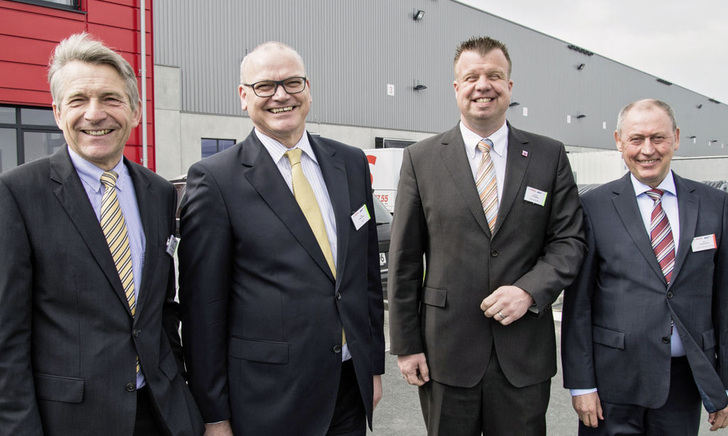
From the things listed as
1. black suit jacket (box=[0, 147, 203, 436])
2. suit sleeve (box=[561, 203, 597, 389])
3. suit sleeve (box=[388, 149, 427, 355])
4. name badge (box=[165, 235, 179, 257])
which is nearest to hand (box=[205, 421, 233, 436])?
black suit jacket (box=[0, 147, 203, 436])

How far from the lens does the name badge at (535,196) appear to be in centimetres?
233

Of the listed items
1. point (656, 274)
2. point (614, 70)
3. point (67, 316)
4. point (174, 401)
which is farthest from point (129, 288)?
point (614, 70)

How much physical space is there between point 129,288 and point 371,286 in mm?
1048

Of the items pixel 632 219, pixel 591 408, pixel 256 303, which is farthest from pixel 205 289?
pixel 632 219

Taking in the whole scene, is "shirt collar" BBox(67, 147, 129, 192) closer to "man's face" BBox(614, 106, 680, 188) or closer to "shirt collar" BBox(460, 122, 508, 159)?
"shirt collar" BBox(460, 122, 508, 159)

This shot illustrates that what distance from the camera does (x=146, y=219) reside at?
1.89 metres

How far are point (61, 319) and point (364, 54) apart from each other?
24.3 m

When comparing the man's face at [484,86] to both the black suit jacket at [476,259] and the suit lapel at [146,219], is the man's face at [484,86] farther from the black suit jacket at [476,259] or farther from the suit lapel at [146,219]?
the suit lapel at [146,219]

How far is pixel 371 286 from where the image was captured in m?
2.39

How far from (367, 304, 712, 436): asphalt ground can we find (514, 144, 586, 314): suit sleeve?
Result: 6.11 ft

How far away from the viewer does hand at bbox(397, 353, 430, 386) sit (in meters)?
2.43

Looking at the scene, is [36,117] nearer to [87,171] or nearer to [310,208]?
[87,171]

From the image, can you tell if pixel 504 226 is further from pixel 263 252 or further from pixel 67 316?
pixel 67 316

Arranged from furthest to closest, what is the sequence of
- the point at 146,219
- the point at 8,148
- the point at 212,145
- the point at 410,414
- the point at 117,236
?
the point at 212,145
the point at 8,148
the point at 410,414
the point at 146,219
the point at 117,236
